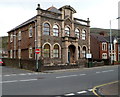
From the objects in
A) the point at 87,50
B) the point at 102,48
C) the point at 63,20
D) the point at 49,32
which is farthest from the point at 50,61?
the point at 102,48

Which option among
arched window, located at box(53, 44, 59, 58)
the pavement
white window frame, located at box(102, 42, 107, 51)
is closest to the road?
the pavement

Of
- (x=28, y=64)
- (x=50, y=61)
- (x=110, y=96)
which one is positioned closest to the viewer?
(x=110, y=96)

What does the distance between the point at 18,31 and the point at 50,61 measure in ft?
40.9

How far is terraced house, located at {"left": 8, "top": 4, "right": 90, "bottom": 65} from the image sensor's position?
80.4 ft

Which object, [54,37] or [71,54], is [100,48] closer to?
[71,54]

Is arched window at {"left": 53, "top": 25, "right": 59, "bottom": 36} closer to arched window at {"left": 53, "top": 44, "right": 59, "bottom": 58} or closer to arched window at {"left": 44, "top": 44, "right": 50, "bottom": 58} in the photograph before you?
arched window at {"left": 53, "top": 44, "right": 59, "bottom": 58}

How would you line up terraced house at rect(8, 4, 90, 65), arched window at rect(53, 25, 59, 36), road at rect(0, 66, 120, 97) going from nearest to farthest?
road at rect(0, 66, 120, 97) → terraced house at rect(8, 4, 90, 65) → arched window at rect(53, 25, 59, 36)

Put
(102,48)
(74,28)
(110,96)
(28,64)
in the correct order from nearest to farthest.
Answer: (110,96), (28,64), (74,28), (102,48)

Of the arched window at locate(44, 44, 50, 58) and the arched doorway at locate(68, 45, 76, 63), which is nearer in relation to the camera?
the arched window at locate(44, 44, 50, 58)

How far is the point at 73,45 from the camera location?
91.5 feet

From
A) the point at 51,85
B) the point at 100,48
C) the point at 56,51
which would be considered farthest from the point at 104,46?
the point at 51,85

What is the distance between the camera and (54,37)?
85.9ft

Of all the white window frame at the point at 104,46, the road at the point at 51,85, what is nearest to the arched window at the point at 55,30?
the road at the point at 51,85

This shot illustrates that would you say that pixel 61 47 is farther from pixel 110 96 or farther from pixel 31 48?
pixel 110 96
